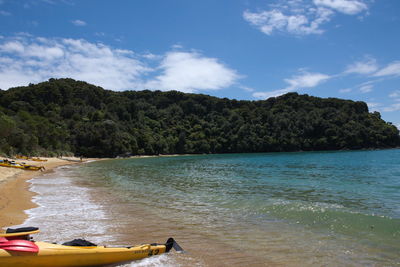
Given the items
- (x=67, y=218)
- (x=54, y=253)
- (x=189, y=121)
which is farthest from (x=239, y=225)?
(x=189, y=121)

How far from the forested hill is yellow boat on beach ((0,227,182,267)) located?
255ft

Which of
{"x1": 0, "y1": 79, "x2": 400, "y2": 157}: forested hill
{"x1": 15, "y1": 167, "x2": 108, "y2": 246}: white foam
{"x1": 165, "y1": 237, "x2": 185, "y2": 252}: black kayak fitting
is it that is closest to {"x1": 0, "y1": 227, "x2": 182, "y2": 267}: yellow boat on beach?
{"x1": 165, "y1": 237, "x2": 185, "y2": 252}: black kayak fitting

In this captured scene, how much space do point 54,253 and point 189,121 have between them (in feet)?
451

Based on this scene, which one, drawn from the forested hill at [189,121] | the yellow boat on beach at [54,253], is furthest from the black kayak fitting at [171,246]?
the forested hill at [189,121]

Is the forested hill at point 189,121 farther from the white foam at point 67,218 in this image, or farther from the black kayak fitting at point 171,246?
the black kayak fitting at point 171,246

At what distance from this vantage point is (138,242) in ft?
25.6

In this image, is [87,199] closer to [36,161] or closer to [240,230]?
[240,230]

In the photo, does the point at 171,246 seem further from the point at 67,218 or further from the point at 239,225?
the point at 67,218

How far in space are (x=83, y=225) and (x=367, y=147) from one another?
13380 cm

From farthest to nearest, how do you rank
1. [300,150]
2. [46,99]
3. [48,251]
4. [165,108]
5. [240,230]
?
1. [165,108]
2. [300,150]
3. [46,99]
4. [240,230]
5. [48,251]

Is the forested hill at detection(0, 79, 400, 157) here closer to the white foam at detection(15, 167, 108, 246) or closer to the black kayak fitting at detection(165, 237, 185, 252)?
the white foam at detection(15, 167, 108, 246)

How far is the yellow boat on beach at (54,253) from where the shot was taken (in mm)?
5652

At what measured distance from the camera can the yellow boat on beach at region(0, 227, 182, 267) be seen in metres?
5.65

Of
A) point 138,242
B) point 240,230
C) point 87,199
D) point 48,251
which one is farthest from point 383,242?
point 87,199
